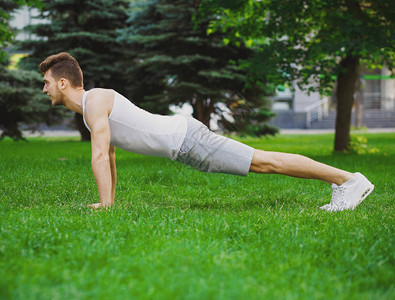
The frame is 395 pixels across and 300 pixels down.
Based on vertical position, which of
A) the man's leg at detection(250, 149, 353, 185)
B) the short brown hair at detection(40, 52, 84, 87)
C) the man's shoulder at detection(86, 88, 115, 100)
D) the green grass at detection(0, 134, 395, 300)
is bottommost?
the green grass at detection(0, 134, 395, 300)

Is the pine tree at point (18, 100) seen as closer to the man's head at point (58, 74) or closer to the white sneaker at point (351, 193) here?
the man's head at point (58, 74)

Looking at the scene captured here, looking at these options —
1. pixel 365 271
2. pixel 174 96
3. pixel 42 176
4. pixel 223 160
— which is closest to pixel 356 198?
pixel 223 160

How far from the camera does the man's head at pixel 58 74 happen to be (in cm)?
391

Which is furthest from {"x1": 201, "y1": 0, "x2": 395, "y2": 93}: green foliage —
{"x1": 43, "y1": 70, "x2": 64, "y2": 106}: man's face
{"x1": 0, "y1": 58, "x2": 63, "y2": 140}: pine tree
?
→ {"x1": 0, "y1": 58, "x2": 63, "y2": 140}: pine tree

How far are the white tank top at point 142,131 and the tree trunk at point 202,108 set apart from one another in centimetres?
1006

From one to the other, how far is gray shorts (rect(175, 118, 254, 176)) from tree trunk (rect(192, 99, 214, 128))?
10026mm

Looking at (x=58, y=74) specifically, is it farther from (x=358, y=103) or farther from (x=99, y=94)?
(x=358, y=103)

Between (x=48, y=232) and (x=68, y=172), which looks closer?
(x=48, y=232)

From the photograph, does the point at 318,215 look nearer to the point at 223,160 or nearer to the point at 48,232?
the point at 223,160

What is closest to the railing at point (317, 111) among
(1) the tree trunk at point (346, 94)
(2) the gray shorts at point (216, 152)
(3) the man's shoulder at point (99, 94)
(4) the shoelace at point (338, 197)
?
(1) the tree trunk at point (346, 94)

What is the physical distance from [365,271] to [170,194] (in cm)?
302

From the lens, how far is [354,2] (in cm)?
992

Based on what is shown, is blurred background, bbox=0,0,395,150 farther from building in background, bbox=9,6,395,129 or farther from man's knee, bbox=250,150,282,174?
building in background, bbox=9,6,395,129

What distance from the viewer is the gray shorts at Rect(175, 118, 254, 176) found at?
389 centimetres
